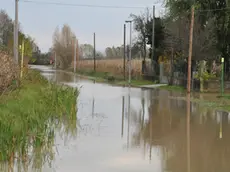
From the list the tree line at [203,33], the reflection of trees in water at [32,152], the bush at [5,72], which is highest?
the tree line at [203,33]

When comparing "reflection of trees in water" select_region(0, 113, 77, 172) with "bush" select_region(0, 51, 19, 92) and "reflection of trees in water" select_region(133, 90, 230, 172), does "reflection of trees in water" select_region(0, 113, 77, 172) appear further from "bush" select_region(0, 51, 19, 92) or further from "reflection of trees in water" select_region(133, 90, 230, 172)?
"bush" select_region(0, 51, 19, 92)

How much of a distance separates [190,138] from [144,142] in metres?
1.47

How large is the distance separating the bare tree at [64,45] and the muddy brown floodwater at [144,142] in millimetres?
78083

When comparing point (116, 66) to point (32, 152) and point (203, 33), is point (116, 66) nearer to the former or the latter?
point (203, 33)

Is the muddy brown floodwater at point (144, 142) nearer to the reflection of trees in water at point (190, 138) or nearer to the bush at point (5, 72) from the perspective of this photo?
the reflection of trees in water at point (190, 138)

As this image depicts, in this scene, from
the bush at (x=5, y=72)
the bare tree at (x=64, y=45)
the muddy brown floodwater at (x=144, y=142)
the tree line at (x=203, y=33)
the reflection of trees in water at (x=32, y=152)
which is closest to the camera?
the reflection of trees in water at (x=32, y=152)

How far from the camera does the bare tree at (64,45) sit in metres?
→ 95.1

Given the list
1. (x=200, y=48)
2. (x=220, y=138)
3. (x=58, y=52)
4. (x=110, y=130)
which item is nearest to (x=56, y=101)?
(x=110, y=130)

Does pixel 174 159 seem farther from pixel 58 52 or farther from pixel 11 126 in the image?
pixel 58 52

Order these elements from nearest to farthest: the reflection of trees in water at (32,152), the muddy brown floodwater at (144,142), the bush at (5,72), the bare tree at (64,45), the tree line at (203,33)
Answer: the reflection of trees in water at (32,152) → the muddy brown floodwater at (144,142) → the bush at (5,72) → the tree line at (203,33) → the bare tree at (64,45)

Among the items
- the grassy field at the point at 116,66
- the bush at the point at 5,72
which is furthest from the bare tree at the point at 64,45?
the bush at the point at 5,72

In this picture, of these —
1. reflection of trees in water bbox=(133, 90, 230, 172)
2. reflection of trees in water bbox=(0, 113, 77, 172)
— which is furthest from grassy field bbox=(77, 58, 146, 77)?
reflection of trees in water bbox=(0, 113, 77, 172)

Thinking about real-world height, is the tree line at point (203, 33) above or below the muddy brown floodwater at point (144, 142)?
above

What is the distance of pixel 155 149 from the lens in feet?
33.4
